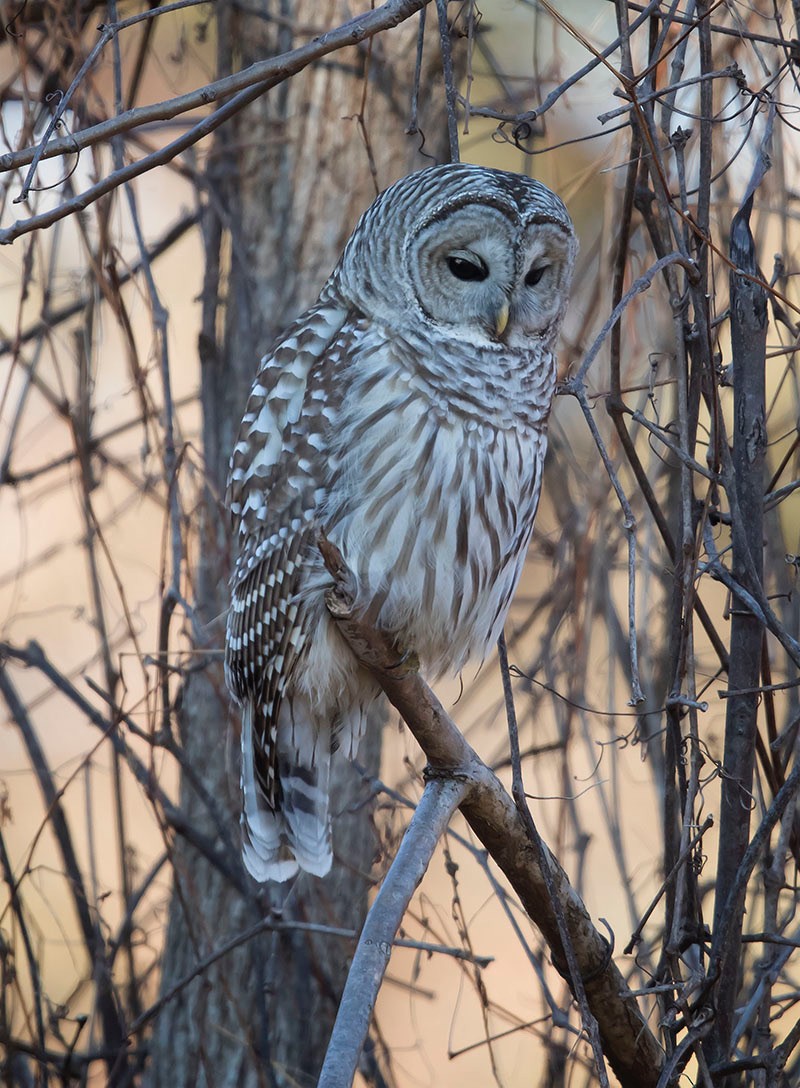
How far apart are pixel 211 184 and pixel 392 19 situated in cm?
166

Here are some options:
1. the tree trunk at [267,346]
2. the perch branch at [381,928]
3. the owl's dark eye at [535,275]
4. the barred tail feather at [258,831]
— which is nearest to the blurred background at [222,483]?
the tree trunk at [267,346]

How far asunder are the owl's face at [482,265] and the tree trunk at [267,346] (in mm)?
827

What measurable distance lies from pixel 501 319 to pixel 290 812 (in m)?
1.09

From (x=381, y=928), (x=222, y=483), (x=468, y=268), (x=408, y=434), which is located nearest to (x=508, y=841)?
(x=381, y=928)

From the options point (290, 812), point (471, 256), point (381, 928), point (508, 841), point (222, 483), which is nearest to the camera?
point (381, 928)

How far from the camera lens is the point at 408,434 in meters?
2.17

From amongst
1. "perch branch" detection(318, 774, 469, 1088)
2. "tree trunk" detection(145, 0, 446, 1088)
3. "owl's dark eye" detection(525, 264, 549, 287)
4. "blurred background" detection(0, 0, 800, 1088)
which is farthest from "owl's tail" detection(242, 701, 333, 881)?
"owl's dark eye" detection(525, 264, 549, 287)

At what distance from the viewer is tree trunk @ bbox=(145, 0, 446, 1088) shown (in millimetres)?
3025

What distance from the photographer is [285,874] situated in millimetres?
2578

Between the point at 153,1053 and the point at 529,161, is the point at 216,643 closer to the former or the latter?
the point at 153,1053

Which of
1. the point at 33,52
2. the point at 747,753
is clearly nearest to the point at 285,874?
the point at 747,753

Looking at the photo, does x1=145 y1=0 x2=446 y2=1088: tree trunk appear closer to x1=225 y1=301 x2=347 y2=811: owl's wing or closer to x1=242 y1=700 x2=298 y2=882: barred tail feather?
x1=242 y1=700 x2=298 y2=882: barred tail feather

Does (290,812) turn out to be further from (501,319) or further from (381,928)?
(501,319)

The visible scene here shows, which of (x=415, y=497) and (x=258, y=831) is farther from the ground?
(x=415, y=497)
